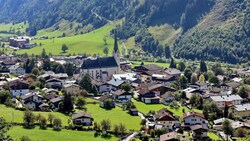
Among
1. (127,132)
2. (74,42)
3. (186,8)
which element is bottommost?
(127,132)

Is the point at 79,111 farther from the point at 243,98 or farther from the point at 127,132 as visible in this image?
the point at 243,98

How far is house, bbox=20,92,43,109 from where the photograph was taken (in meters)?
71.4

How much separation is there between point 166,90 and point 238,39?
64.6 metres

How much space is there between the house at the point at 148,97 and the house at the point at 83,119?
1770 cm

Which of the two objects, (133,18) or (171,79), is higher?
(133,18)

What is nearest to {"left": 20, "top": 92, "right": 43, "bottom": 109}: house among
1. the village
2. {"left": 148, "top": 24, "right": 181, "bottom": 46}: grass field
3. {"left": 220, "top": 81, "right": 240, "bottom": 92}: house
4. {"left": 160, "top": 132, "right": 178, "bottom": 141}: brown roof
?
the village

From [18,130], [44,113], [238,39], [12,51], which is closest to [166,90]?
[44,113]

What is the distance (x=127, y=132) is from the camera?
6188cm

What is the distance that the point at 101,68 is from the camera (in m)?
104

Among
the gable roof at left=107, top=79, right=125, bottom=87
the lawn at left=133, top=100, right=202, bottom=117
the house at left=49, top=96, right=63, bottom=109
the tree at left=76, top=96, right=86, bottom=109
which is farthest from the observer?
the gable roof at left=107, top=79, right=125, bottom=87

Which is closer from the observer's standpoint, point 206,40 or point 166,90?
point 166,90

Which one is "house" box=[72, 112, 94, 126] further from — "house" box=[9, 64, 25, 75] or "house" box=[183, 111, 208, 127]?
"house" box=[9, 64, 25, 75]

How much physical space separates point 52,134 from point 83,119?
6923 mm

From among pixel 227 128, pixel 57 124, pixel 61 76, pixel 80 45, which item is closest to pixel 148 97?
pixel 227 128
